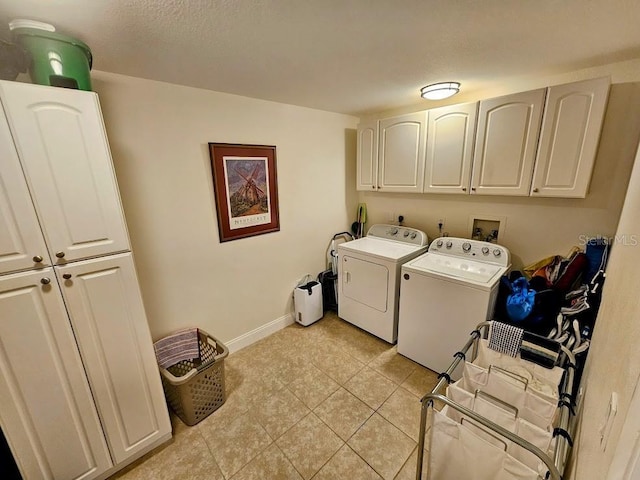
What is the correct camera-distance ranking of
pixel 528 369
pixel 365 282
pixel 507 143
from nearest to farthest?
pixel 528 369 < pixel 507 143 < pixel 365 282

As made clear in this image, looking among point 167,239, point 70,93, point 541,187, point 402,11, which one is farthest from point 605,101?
point 167,239

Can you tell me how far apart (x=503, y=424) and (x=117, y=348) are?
1872mm

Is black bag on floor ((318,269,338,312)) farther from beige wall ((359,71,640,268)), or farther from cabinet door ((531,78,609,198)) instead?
cabinet door ((531,78,609,198))

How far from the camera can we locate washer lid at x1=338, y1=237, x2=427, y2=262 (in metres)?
2.44

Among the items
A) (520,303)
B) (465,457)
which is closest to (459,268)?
(520,303)

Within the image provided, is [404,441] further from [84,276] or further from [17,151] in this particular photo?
[17,151]

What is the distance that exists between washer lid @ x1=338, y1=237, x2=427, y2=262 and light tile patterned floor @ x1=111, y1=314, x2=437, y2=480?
0.92 m

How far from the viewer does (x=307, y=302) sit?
9.35 ft

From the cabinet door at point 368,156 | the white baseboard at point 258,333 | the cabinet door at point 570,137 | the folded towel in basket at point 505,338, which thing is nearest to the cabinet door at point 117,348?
the white baseboard at point 258,333

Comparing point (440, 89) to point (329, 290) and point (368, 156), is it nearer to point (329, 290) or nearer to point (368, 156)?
point (368, 156)

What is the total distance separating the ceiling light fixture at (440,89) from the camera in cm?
205

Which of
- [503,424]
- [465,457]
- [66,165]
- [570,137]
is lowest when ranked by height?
[465,457]

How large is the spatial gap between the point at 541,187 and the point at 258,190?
2247 millimetres

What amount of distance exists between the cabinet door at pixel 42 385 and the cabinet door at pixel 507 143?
2.84m
